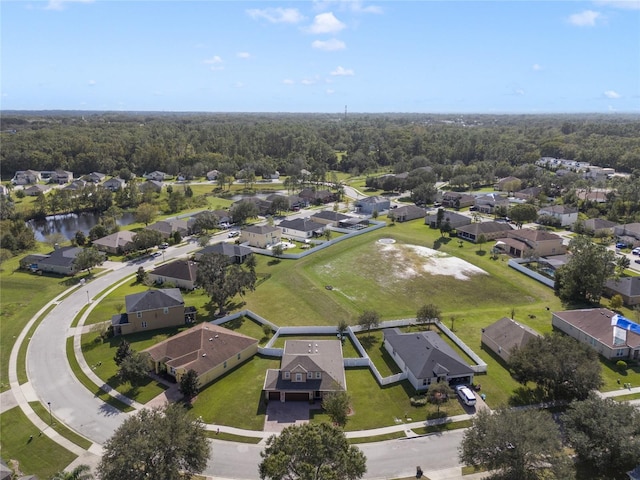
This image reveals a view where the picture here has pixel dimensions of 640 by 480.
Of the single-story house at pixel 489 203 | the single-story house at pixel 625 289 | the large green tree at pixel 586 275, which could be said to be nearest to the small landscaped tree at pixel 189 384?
the large green tree at pixel 586 275

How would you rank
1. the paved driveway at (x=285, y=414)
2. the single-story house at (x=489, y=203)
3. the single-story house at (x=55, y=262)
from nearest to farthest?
the paved driveway at (x=285, y=414) < the single-story house at (x=55, y=262) < the single-story house at (x=489, y=203)

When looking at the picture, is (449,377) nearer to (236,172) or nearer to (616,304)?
(616,304)

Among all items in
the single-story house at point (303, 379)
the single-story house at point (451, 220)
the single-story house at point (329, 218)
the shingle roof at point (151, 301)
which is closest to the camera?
the single-story house at point (303, 379)

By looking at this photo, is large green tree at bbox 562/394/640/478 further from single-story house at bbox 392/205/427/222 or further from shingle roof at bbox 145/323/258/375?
single-story house at bbox 392/205/427/222

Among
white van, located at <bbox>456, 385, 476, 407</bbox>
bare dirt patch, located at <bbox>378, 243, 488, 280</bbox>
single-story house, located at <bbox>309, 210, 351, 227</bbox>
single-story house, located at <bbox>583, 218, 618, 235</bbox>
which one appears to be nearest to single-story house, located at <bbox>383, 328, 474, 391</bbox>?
white van, located at <bbox>456, 385, 476, 407</bbox>

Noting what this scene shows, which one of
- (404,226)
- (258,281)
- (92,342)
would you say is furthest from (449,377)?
(404,226)

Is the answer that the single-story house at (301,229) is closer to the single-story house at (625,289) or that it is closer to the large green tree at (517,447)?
the single-story house at (625,289)
